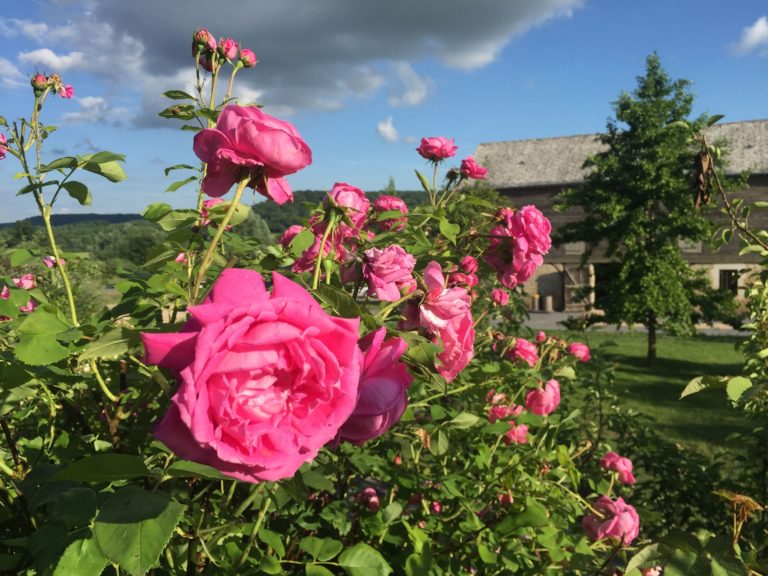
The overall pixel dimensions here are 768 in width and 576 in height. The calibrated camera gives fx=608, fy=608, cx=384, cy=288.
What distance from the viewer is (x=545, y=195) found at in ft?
93.5

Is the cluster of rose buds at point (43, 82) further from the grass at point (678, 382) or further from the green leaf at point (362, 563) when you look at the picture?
the grass at point (678, 382)

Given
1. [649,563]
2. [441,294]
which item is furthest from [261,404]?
[649,563]

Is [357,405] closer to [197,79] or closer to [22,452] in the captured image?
[22,452]

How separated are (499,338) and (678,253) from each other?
13.8m

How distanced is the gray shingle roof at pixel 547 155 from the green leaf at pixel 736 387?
27.0m

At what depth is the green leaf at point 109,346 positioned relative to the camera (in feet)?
2.63

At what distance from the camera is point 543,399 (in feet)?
7.75

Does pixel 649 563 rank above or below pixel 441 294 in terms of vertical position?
below

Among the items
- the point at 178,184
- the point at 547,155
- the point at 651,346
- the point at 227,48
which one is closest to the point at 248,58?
the point at 227,48

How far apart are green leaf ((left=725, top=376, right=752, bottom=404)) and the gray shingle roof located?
2696 cm

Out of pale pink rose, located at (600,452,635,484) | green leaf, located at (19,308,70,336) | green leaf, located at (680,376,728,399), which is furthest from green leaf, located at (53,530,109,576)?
pale pink rose, located at (600,452,635,484)

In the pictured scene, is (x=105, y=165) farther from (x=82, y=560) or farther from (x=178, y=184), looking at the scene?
(x=82, y=560)

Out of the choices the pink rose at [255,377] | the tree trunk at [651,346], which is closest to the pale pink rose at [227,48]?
the pink rose at [255,377]

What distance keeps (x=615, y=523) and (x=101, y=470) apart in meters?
1.79
